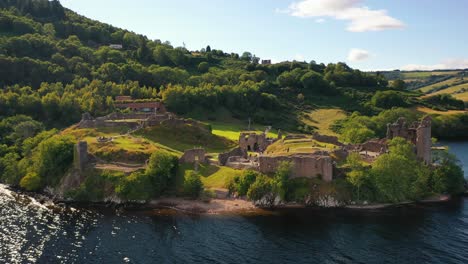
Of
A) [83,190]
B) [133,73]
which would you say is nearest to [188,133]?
[83,190]

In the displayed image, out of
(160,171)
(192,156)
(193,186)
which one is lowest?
(193,186)

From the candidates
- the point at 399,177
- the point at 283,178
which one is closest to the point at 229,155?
the point at 283,178

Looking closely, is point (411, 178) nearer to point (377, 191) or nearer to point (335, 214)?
point (377, 191)

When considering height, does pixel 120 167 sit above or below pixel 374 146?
below

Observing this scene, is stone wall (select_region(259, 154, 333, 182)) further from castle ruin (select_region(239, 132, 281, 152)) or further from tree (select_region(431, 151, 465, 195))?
castle ruin (select_region(239, 132, 281, 152))

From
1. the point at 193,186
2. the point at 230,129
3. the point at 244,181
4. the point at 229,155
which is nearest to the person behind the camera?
the point at 244,181

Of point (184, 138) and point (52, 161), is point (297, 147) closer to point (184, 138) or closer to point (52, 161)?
point (184, 138)

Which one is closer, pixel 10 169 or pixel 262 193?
pixel 262 193
